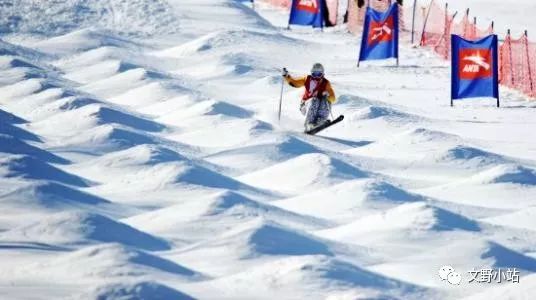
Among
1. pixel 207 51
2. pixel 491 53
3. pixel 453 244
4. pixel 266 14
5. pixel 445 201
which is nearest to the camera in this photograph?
pixel 453 244

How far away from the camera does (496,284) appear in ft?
36.8

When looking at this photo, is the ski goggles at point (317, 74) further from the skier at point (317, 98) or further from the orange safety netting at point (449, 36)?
the orange safety netting at point (449, 36)

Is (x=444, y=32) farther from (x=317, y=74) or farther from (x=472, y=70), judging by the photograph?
(x=317, y=74)

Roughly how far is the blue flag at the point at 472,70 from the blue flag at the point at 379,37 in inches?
167

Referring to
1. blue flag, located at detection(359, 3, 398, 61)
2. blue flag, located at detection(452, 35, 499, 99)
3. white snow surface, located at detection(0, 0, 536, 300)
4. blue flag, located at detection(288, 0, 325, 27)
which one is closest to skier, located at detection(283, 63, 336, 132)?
white snow surface, located at detection(0, 0, 536, 300)

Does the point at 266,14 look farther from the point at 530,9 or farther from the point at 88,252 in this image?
the point at 88,252

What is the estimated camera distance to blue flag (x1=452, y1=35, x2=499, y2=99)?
21.7m

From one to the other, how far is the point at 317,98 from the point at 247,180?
3.32 meters

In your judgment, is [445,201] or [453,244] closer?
[453,244]

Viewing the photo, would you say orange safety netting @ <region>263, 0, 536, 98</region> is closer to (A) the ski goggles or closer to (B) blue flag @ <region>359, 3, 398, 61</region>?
(B) blue flag @ <region>359, 3, 398, 61</region>

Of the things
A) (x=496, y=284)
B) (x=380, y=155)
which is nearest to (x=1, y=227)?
(x=496, y=284)

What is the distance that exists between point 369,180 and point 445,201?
898mm

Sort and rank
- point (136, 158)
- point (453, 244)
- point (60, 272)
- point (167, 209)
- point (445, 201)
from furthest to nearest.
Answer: point (136, 158) < point (445, 201) < point (167, 209) < point (453, 244) < point (60, 272)

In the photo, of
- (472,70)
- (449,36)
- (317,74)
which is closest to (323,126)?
(317,74)
